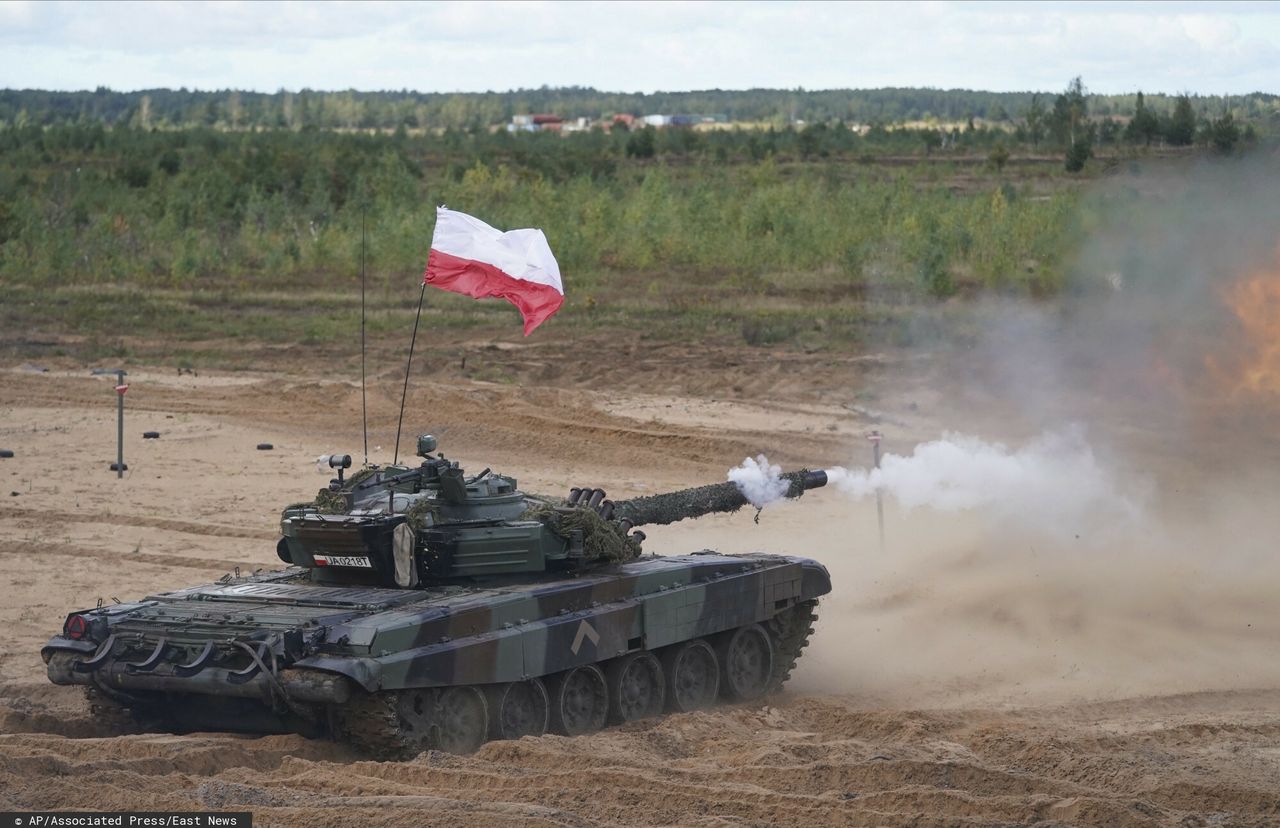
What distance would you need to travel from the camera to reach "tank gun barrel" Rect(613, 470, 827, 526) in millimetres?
14570

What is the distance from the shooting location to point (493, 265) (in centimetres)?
1522

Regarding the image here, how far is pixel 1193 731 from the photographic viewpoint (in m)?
13.0

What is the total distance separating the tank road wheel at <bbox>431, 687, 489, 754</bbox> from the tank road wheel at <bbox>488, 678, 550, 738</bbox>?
0.11 m

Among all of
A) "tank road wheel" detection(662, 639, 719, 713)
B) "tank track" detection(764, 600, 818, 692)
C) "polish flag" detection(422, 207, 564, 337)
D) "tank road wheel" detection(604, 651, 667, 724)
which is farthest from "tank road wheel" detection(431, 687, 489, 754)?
"polish flag" detection(422, 207, 564, 337)

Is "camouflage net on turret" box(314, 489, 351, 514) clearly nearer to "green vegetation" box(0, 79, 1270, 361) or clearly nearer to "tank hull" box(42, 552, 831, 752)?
"tank hull" box(42, 552, 831, 752)

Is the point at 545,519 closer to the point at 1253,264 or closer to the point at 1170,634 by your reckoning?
the point at 1170,634

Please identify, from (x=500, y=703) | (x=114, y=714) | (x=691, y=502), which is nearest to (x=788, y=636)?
(x=691, y=502)

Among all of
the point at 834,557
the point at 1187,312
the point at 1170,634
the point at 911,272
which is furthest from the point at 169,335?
the point at 1170,634

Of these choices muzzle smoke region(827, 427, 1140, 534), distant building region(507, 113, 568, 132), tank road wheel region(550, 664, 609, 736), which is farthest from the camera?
distant building region(507, 113, 568, 132)

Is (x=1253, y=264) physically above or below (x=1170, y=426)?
above

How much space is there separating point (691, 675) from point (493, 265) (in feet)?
13.0

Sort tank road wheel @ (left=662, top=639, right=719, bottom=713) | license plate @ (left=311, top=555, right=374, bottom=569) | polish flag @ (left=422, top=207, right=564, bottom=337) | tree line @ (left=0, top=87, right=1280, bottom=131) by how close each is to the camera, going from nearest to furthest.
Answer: license plate @ (left=311, top=555, right=374, bottom=569)
tank road wheel @ (left=662, top=639, right=719, bottom=713)
polish flag @ (left=422, top=207, right=564, bottom=337)
tree line @ (left=0, top=87, right=1280, bottom=131)

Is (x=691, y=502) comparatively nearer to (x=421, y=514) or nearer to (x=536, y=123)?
(x=421, y=514)

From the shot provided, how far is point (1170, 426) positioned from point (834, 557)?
5.28 metres
